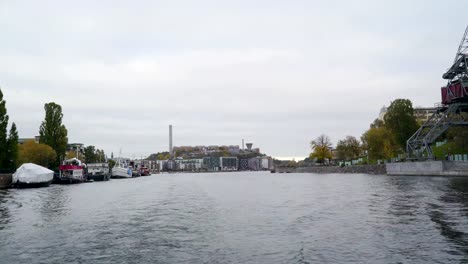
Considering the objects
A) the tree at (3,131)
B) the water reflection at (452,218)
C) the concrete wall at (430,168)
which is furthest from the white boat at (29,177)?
the concrete wall at (430,168)

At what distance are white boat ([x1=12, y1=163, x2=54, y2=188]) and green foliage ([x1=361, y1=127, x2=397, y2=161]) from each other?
97.2 meters

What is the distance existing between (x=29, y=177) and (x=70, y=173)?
29.5m

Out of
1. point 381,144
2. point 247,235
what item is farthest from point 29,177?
point 381,144

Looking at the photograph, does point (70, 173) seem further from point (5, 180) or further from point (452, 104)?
point (452, 104)

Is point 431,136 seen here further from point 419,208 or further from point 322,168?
point 322,168

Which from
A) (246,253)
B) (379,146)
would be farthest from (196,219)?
(379,146)

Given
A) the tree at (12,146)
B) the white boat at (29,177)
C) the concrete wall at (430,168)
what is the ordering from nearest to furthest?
1. the white boat at (29,177)
2. the concrete wall at (430,168)
3. the tree at (12,146)

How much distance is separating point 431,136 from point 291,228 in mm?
90492

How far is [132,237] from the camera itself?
23234 millimetres

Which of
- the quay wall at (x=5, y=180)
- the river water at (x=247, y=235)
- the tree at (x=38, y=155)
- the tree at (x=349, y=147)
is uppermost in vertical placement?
the tree at (x=349, y=147)

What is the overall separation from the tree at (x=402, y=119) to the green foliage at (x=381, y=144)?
11.2m

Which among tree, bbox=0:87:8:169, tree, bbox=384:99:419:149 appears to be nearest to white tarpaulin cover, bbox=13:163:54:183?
tree, bbox=0:87:8:169

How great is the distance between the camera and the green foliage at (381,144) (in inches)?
5517

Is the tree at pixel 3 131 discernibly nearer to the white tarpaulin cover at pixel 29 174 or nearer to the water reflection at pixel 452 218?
the white tarpaulin cover at pixel 29 174
